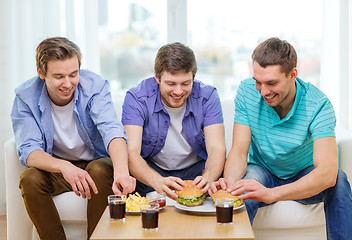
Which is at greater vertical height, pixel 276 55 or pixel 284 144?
pixel 276 55

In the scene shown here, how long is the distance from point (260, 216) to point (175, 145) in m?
0.63

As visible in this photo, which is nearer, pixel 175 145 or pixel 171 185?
pixel 171 185

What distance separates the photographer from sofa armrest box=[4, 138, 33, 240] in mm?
2809

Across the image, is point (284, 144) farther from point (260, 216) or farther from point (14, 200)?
point (14, 200)

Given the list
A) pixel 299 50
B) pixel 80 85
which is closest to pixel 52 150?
pixel 80 85

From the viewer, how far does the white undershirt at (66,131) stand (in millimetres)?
2871

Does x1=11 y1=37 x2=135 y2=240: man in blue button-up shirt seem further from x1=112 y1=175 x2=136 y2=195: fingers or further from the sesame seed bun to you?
the sesame seed bun

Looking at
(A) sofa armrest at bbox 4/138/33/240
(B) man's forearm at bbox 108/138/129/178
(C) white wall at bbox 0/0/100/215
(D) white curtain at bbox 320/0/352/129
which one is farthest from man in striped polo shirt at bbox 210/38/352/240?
(C) white wall at bbox 0/0/100/215

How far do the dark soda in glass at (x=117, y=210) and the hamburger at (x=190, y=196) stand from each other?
0.28 metres

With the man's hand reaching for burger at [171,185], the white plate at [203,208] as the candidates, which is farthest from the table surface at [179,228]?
the man's hand reaching for burger at [171,185]

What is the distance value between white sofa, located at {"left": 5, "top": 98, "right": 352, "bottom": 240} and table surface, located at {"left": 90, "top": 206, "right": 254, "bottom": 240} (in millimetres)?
566

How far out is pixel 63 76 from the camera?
2.68 m

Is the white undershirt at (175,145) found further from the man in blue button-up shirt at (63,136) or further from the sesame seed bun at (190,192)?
the sesame seed bun at (190,192)

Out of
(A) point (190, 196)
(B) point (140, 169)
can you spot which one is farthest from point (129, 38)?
(A) point (190, 196)
